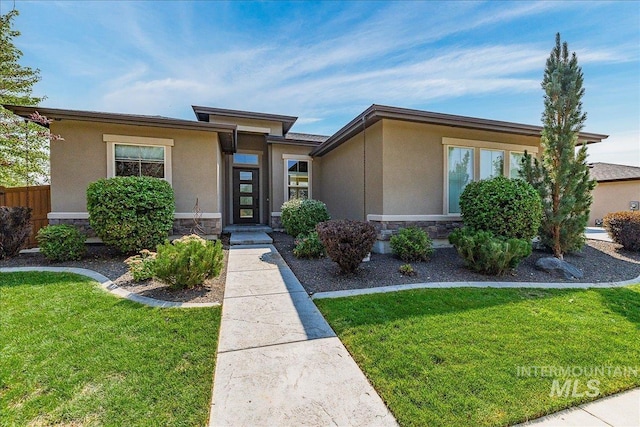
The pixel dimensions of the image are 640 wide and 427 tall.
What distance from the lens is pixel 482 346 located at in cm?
308

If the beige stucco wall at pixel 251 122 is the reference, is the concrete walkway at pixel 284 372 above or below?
below

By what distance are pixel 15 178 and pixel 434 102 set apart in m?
21.0

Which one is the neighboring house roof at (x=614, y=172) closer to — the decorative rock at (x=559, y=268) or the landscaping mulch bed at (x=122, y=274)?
the decorative rock at (x=559, y=268)

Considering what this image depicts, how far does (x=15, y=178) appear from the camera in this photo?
14742mm

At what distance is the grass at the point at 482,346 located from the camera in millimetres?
2260

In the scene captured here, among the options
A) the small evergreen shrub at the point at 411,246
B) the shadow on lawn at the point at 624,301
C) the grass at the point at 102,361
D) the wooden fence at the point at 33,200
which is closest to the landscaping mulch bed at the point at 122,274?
the grass at the point at 102,361

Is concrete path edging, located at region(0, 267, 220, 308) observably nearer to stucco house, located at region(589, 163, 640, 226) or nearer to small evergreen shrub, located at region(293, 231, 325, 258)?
small evergreen shrub, located at region(293, 231, 325, 258)

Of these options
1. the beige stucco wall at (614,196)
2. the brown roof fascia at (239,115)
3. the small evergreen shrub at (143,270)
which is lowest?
the small evergreen shrub at (143,270)

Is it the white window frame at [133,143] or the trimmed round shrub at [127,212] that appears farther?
the white window frame at [133,143]

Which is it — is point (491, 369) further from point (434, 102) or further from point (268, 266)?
point (434, 102)

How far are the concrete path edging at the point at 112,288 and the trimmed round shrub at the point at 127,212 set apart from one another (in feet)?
3.17

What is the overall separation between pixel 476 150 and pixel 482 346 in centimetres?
662

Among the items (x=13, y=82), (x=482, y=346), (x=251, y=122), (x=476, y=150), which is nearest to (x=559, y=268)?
(x=476, y=150)

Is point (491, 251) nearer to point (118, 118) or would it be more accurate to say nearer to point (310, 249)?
point (310, 249)
